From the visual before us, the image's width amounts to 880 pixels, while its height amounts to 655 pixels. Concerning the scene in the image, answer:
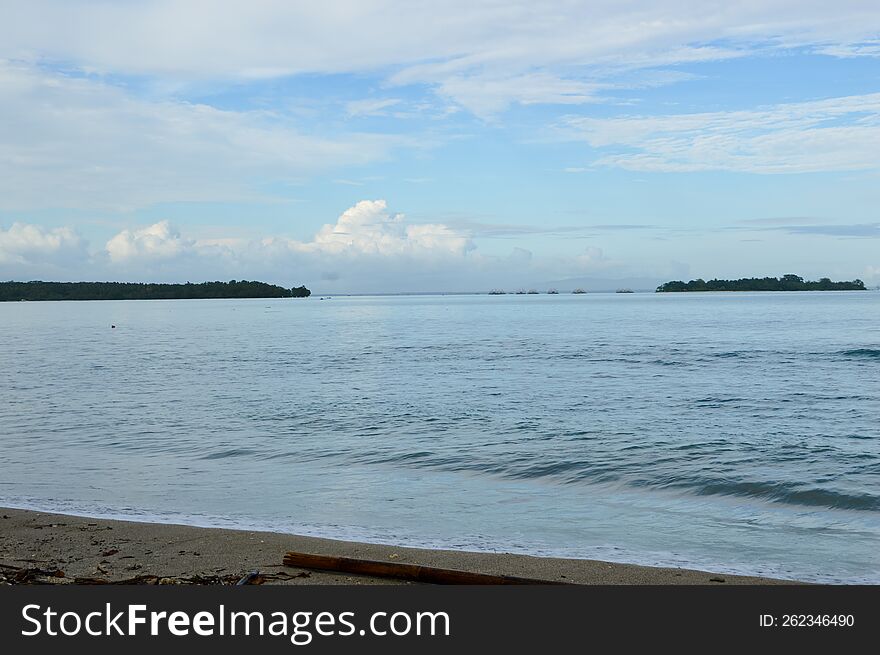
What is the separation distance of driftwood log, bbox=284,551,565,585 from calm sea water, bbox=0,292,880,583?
2.69 meters

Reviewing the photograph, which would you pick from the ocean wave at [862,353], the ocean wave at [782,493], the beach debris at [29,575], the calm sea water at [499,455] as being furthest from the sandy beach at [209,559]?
the ocean wave at [862,353]

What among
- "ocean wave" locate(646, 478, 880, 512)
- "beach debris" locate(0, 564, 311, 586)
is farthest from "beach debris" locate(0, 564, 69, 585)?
"ocean wave" locate(646, 478, 880, 512)

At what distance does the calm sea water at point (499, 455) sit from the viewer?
11.4 m

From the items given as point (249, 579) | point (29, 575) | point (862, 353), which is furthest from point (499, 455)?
point (862, 353)

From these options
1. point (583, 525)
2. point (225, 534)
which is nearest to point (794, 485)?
point (583, 525)

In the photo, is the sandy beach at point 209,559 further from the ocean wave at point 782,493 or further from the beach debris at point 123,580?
the ocean wave at point 782,493

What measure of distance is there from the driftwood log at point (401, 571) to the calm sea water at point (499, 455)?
8.81ft

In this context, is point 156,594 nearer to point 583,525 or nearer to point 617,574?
point 617,574

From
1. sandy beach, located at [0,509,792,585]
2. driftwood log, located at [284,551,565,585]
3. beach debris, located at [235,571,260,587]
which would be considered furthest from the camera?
sandy beach, located at [0,509,792,585]

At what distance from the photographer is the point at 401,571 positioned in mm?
7812

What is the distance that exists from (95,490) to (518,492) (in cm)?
733

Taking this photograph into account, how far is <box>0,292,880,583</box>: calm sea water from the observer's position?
11.4 metres

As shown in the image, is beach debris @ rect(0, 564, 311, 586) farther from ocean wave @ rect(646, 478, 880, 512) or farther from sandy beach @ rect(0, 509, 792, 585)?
ocean wave @ rect(646, 478, 880, 512)

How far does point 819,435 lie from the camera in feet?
60.3
